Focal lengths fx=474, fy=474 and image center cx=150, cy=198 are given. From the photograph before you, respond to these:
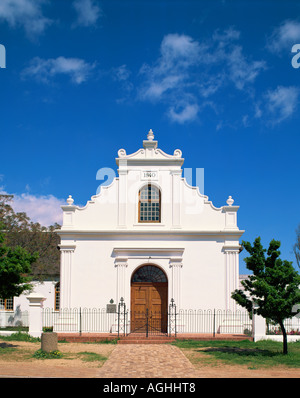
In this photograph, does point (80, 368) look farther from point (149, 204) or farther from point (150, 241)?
point (149, 204)

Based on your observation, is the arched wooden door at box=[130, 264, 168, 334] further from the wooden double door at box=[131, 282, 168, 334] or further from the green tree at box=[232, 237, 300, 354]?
the green tree at box=[232, 237, 300, 354]

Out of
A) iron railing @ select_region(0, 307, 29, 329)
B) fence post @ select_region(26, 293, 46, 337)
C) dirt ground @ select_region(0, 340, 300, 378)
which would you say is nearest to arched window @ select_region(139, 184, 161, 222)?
fence post @ select_region(26, 293, 46, 337)

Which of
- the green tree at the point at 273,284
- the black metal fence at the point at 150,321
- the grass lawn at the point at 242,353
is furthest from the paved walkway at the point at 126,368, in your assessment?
the black metal fence at the point at 150,321

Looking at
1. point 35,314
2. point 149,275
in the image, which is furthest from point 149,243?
point 35,314

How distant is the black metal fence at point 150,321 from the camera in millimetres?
22719

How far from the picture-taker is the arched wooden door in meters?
23.0

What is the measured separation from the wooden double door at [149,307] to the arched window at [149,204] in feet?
11.0

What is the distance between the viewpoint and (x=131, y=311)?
912 inches

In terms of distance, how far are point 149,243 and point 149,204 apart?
2066 mm

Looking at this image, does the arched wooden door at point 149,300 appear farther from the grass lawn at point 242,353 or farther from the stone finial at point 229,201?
the stone finial at point 229,201
